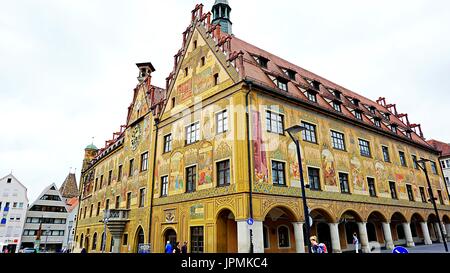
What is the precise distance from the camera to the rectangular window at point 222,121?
58.0ft

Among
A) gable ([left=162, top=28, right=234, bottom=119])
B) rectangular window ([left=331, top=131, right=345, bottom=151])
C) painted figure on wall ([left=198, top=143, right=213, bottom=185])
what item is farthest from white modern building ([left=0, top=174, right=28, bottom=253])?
rectangular window ([left=331, top=131, right=345, bottom=151])

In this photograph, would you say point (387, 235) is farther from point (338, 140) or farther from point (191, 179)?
point (191, 179)

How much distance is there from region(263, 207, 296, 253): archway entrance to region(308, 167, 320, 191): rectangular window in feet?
8.41

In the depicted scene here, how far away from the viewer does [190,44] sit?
75.2 ft

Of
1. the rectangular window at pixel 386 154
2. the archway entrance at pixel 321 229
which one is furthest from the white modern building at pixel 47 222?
the rectangular window at pixel 386 154

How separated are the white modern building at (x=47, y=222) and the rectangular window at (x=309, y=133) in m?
58.1

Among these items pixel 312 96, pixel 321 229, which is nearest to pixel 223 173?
pixel 321 229

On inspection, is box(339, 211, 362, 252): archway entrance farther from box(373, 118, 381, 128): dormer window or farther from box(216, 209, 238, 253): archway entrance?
box(373, 118, 381, 128): dormer window

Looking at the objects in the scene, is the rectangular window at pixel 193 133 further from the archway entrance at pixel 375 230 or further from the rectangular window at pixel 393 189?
the rectangular window at pixel 393 189

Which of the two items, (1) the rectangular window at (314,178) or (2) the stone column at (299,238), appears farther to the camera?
(1) the rectangular window at (314,178)

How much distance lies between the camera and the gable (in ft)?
63.5

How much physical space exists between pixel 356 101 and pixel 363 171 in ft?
29.3
